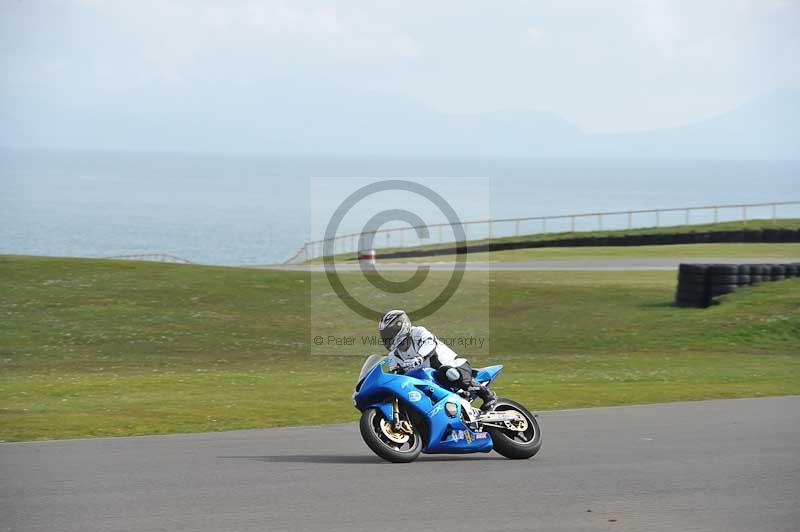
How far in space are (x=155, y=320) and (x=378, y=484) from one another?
1910 centimetres

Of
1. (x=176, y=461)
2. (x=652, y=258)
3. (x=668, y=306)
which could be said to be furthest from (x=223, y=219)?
(x=176, y=461)

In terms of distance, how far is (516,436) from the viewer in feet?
37.6

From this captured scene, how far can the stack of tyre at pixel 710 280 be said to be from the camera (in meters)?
30.5

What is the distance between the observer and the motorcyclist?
11227mm

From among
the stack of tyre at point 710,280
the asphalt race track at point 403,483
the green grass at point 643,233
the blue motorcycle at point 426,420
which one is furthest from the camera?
the green grass at point 643,233

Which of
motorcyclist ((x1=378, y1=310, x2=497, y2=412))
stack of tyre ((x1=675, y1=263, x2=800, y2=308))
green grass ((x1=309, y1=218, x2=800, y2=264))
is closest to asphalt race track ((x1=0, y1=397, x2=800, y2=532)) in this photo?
motorcyclist ((x1=378, y1=310, x2=497, y2=412))

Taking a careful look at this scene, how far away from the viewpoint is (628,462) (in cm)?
1108

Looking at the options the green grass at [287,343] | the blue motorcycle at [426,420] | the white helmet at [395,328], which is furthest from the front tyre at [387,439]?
the green grass at [287,343]

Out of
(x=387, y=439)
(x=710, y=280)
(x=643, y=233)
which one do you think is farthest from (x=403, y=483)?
(x=643, y=233)

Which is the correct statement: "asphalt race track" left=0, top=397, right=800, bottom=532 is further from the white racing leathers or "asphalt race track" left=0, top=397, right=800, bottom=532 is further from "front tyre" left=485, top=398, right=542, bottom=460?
the white racing leathers

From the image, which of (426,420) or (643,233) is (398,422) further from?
(643,233)

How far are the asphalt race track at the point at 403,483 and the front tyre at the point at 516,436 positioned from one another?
0.17m

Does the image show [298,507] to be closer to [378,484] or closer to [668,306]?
[378,484]

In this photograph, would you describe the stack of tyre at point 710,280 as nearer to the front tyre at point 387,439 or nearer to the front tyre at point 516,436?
the front tyre at point 516,436
